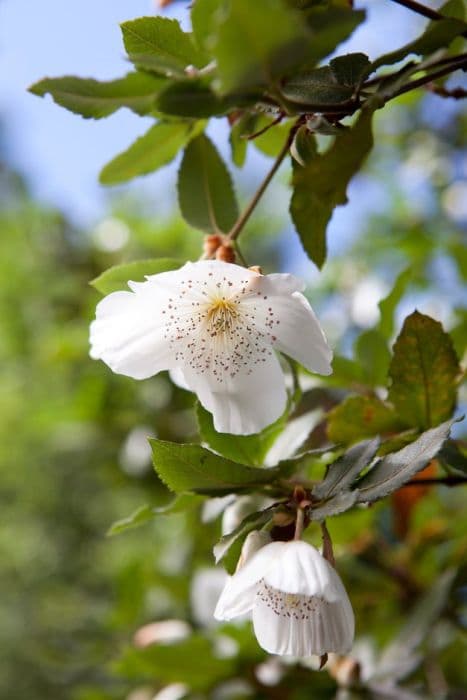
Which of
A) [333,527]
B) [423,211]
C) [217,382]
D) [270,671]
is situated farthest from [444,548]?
[423,211]

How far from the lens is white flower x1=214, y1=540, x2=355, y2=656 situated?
449mm

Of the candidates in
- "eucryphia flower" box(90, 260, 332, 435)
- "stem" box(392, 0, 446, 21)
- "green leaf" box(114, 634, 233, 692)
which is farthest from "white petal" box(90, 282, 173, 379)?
"green leaf" box(114, 634, 233, 692)

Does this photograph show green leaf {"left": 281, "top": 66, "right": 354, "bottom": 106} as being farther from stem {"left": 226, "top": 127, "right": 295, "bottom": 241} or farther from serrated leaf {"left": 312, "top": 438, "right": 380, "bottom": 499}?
serrated leaf {"left": 312, "top": 438, "right": 380, "bottom": 499}

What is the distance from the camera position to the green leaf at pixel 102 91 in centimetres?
46

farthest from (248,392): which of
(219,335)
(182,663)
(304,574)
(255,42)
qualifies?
(182,663)

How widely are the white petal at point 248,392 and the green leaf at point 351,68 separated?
19cm

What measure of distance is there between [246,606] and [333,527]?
536 mm

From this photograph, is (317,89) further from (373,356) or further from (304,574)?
(373,356)

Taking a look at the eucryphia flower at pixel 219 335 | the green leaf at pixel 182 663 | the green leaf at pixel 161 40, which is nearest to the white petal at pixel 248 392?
the eucryphia flower at pixel 219 335

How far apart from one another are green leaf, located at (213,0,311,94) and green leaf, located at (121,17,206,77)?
0.40 ft

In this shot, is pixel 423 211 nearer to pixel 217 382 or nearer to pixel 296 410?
pixel 296 410

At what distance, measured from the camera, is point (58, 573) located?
2.91 m

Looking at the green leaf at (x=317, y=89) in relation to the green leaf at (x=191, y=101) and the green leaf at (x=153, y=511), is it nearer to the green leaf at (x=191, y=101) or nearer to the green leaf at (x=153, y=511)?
the green leaf at (x=191, y=101)

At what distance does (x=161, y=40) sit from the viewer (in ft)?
1.65
